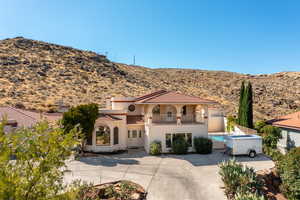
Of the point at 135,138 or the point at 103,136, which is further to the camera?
the point at 135,138

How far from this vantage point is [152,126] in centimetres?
2056

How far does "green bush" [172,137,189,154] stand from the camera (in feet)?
66.5

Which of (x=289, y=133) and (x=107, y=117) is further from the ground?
(x=107, y=117)

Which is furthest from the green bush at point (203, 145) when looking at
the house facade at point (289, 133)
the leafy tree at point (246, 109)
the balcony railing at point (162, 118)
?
A: the leafy tree at point (246, 109)

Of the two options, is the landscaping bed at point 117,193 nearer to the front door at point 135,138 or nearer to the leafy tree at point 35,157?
the leafy tree at point 35,157

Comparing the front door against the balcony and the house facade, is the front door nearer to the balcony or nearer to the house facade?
the balcony

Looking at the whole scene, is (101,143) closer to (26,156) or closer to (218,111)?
(26,156)

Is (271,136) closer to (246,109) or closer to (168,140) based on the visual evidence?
(246,109)

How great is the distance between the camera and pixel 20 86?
140 ft

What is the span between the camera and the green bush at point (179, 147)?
66.5 feet

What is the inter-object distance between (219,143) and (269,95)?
162 feet

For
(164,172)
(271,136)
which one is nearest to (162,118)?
(164,172)

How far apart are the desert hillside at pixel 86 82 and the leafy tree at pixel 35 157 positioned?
97.5ft

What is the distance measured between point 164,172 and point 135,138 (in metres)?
8.40
